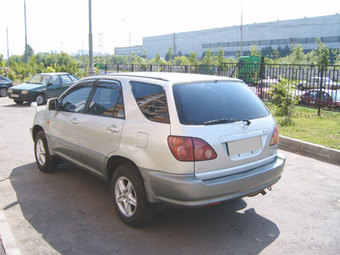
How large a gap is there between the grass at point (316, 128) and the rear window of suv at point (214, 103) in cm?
386

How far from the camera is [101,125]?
4.20 m

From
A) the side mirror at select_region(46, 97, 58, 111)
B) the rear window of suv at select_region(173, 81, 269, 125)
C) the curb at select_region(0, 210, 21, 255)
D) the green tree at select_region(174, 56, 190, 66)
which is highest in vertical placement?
the green tree at select_region(174, 56, 190, 66)

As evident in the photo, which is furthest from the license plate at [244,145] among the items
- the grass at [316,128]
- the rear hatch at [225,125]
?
the grass at [316,128]

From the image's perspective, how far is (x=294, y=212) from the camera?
4277mm

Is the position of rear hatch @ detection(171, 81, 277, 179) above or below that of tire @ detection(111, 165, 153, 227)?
above

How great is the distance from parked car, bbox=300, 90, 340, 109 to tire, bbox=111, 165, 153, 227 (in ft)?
32.2

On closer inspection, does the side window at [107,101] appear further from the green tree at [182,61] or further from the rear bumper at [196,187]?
the green tree at [182,61]

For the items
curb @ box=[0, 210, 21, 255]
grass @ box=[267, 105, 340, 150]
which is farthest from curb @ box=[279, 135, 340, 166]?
curb @ box=[0, 210, 21, 255]

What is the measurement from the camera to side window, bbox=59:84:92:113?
4.74 metres

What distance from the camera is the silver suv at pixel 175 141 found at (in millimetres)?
3285

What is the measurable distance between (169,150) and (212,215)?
51.7 inches

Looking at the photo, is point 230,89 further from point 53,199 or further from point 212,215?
point 53,199

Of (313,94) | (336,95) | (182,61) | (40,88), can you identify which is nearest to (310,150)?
(336,95)

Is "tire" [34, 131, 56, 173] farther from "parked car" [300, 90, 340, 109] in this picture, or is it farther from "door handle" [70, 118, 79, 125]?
"parked car" [300, 90, 340, 109]
